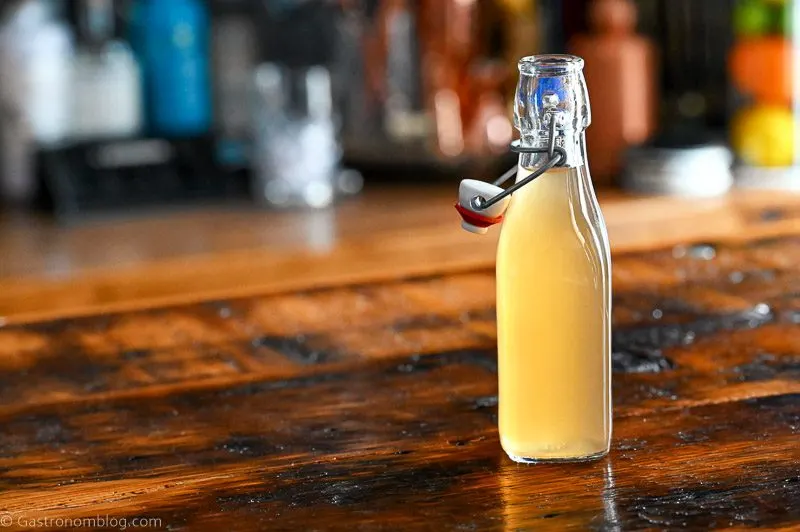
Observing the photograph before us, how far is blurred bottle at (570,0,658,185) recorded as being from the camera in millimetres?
1935

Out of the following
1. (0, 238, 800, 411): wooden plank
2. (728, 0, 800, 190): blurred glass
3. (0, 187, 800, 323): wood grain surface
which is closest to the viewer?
(0, 238, 800, 411): wooden plank

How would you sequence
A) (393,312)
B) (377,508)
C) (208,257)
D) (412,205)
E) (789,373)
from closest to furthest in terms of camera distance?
(377,508) < (789,373) < (393,312) < (208,257) < (412,205)

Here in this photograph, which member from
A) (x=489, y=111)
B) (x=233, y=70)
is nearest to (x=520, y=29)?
(x=489, y=111)

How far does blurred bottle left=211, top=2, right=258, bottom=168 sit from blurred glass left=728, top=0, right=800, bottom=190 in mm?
746

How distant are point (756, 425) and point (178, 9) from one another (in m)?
1.38

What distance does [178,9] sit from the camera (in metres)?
1.95

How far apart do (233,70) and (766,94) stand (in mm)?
822

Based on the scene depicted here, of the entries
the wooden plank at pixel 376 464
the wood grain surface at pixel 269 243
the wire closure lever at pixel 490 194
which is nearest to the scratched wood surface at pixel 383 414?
the wooden plank at pixel 376 464

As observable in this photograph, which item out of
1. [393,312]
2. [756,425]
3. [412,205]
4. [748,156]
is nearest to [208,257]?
[412,205]

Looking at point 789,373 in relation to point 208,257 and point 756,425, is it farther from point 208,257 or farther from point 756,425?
point 208,257

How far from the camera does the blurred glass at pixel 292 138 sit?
6.39 feet

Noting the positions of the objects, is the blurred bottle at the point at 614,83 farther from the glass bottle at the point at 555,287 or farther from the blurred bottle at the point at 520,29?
the glass bottle at the point at 555,287

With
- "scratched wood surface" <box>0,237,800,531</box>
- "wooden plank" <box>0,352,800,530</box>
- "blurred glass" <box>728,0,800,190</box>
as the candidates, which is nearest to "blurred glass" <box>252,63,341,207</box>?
"blurred glass" <box>728,0,800,190</box>

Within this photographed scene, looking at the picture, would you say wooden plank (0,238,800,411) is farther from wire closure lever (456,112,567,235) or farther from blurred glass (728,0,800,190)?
blurred glass (728,0,800,190)
